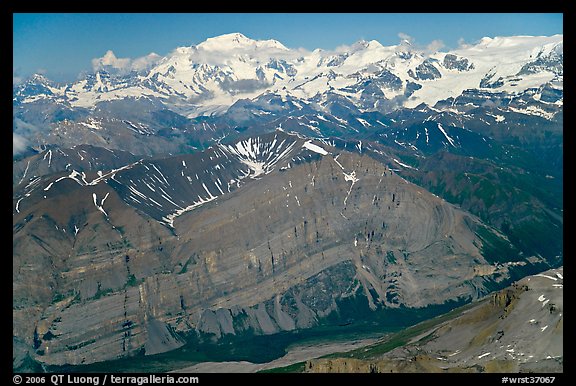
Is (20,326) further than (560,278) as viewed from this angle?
Yes
